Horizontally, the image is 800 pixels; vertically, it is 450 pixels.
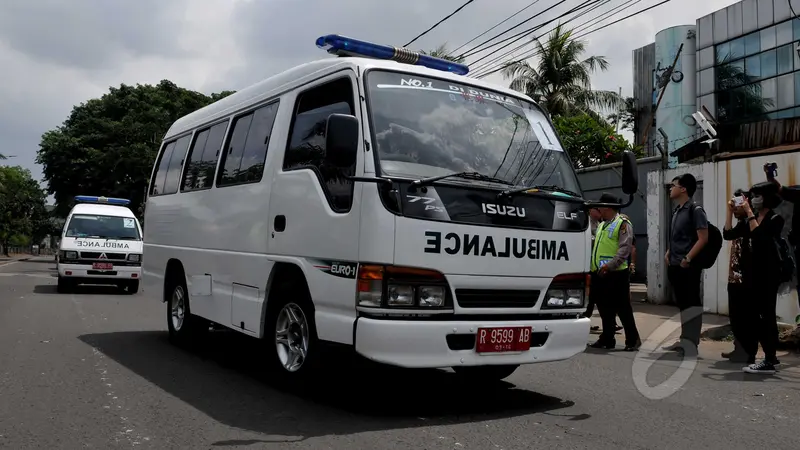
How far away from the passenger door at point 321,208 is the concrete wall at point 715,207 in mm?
8138

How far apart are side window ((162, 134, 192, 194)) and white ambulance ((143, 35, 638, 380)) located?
76.6 inches

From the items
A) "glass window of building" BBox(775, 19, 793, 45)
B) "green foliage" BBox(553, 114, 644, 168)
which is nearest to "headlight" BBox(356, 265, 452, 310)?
"green foliage" BBox(553, 114, 644, 168)

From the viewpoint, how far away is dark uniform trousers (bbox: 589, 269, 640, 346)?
28.2ft

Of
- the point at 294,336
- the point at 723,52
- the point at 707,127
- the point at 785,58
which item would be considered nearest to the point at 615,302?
the point at 294,336

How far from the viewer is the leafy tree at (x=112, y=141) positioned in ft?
126

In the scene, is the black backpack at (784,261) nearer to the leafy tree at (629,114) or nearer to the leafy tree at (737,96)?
the leafy tree at (737,96)

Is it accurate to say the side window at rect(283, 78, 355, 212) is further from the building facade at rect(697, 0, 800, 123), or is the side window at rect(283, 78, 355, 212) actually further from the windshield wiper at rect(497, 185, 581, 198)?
the building facade at rect(697, 0, 800, 123)

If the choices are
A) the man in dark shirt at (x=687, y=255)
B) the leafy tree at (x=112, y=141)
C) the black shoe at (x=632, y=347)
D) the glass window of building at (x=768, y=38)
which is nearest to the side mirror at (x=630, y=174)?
the man in dark shirt at (x=687, y=255)

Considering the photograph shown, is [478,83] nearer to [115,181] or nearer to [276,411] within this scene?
[276,411]

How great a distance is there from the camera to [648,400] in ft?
19.2

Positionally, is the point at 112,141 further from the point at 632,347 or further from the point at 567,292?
the point at 567,292

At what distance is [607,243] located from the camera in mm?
8695

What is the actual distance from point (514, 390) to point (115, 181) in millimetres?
36004

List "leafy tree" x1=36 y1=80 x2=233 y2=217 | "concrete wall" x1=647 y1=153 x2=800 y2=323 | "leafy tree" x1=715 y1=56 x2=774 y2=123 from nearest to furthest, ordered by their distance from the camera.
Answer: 1. "concrete wall" x1=647 y1=153 x2=800 y2=323
2. "leafy tree" x1=715 y1=56 x2=774 y2=123
3. "leafy tree" x1=36 y1=80 x2=233 y2=217
